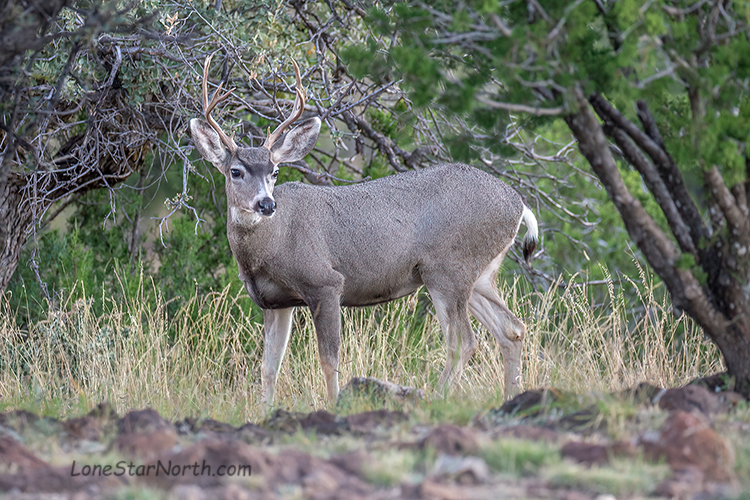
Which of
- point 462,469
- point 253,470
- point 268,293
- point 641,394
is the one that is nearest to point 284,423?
point 253,470

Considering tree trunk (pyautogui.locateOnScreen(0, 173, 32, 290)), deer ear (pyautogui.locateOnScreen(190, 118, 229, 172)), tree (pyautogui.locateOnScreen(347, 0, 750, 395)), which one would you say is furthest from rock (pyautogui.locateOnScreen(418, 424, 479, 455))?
tree trunk (pyautogui.locateOnScreen(0, 173, 32, 290))

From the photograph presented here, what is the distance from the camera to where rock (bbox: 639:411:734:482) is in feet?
9.46

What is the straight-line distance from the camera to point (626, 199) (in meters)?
4.06

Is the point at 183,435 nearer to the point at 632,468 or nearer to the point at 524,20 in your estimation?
the point at 632,468

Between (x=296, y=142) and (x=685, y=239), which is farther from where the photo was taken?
(x=296, y=142)

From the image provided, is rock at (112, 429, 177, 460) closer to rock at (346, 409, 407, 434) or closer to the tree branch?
rock at (346, 409, 407, 434)

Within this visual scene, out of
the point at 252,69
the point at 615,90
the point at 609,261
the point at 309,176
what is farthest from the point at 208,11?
the point at 609,261

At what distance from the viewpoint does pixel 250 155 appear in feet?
19.5

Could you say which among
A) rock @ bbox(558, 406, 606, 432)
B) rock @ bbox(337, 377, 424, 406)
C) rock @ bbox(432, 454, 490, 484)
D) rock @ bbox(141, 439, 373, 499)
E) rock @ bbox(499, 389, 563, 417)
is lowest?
rock @ bbox(337, 377, 424, 406)

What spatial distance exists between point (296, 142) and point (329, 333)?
148cm

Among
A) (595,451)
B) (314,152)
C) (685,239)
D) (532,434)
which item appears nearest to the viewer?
(595,451)

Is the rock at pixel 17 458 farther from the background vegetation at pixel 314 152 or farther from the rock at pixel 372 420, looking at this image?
the background vegetation at pixel 314 152

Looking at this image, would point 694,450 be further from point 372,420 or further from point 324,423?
point 324,423

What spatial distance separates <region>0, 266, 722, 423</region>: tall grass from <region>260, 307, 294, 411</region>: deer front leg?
0.19 meters
